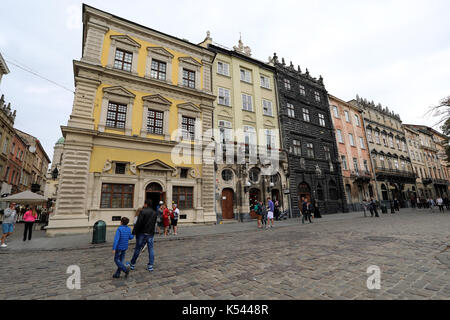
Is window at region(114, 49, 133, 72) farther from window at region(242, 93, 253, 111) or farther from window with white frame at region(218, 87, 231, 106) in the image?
window at region(242, 93, 253, 111)

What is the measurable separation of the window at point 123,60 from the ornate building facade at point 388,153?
117 feet

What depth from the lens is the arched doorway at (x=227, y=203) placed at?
60.7ft

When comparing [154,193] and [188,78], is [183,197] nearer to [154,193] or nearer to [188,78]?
[154,193]

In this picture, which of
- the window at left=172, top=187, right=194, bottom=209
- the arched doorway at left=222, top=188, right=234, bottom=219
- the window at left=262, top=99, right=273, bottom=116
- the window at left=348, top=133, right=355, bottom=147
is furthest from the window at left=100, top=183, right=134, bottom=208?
the window at left=348, top=133, right=355, bottom=147

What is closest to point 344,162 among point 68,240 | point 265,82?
point 265,82

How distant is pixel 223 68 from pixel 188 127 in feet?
29.3

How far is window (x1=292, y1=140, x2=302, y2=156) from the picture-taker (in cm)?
2414

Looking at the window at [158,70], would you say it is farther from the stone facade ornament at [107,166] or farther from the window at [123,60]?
the stone facade ornament at [107,166]

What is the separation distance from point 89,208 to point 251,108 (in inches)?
691

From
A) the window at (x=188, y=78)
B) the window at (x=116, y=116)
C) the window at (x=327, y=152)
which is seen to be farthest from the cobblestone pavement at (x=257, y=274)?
the window at (x=327, y=152)

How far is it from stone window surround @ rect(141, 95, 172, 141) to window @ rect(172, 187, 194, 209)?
4.26m

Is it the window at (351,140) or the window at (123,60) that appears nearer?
the window at (123,60)

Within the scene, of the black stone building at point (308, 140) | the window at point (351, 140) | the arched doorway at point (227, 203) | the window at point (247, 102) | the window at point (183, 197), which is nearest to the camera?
the window at point (183, 197)

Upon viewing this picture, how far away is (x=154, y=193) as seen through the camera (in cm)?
1553
